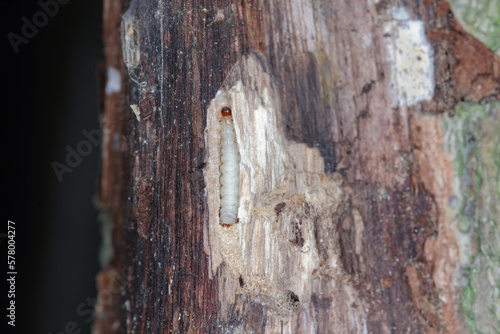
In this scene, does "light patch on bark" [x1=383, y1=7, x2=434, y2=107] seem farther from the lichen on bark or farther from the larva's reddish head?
the larva's reddish head

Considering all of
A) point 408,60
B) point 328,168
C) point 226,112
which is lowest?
point 328,168

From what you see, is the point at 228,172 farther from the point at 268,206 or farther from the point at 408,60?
the point at 408,60

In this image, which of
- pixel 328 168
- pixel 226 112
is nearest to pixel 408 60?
pixel 328 168

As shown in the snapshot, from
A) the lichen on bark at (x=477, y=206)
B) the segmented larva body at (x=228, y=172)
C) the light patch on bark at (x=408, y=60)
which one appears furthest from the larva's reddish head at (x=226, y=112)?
the lichen on bark at (x=477, y=206)

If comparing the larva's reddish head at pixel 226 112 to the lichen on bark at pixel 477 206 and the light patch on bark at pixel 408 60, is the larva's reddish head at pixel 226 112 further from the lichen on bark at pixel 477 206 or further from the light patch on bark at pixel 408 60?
the lichen on bark at pixel 477 206

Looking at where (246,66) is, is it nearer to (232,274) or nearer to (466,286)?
(232,274)

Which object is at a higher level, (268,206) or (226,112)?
(226,112)
